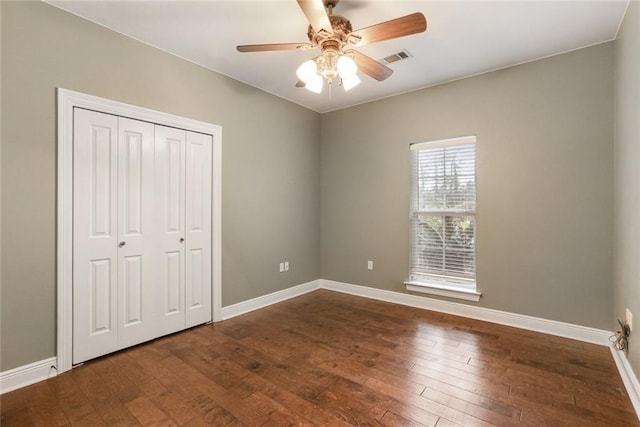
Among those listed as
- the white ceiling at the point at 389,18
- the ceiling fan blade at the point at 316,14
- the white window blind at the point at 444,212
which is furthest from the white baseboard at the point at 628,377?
the ceiling fan blade at the point at 316,14

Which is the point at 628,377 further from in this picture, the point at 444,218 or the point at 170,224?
the point at 170,224

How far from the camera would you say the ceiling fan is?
1.76m

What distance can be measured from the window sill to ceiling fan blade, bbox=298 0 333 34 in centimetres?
297

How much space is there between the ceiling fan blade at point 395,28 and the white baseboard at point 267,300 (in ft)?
9.69

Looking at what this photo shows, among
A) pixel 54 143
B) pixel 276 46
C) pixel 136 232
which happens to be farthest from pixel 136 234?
pixel 276 46

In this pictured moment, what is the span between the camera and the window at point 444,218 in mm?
3422

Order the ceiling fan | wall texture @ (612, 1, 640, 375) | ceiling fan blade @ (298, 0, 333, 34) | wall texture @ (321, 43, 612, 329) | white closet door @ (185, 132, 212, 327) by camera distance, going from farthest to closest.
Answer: white closet door @ (185, 132, 212, 327), wall texture @ (321, 43, 612, 329), wall texture @ (612, 1, 640, 375), the ceiling fan, ceiling fan blade @ (298, 0, 333, 34)

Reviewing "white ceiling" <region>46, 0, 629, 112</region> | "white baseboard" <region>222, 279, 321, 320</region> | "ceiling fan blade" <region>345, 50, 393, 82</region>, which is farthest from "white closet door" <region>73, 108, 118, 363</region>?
"ceiling fan blade" <region>345, 50, 393, 82</region>

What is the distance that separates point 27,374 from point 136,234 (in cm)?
118

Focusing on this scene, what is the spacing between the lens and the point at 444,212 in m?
3.60

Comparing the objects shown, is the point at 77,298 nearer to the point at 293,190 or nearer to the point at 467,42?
the point at 293,190

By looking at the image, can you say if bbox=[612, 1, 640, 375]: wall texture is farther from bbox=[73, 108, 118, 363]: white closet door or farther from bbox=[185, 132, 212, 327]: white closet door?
bbox=[73, 108, 118, 363]: white closet door

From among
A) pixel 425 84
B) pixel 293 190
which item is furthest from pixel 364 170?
pixel 425 84

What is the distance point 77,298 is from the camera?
2.32 m
